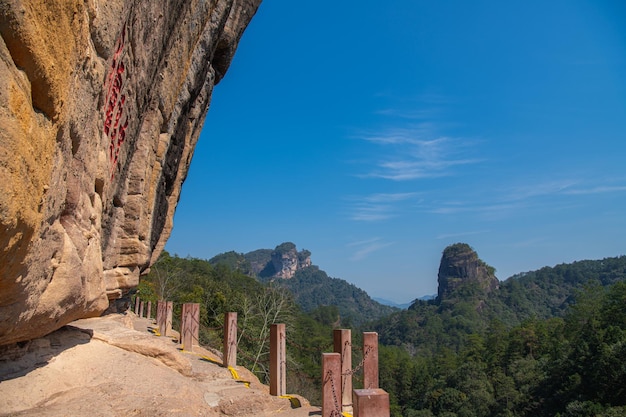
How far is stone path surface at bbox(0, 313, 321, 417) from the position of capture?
4.18 meters

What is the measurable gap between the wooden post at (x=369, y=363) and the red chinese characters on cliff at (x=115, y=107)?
4.40m

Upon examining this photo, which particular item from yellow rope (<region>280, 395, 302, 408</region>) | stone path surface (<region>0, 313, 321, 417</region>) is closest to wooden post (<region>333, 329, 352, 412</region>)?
stone path surface (<region>0, 313, 321, 417</region>)

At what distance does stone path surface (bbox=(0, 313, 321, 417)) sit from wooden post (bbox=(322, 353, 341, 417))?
977mm

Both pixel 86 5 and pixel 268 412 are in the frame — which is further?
pixel 268 412

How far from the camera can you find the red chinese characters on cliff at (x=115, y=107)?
4652 millimetres

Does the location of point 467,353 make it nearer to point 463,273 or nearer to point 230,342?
point 230,342

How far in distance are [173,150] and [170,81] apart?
5.93 feet

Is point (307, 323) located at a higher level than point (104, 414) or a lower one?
lower

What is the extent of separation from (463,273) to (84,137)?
134206mm

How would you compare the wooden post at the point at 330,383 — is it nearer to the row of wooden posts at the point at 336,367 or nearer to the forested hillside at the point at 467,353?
the row of wooden posts at the point at 336,367

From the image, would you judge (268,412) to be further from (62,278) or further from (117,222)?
(62,278)

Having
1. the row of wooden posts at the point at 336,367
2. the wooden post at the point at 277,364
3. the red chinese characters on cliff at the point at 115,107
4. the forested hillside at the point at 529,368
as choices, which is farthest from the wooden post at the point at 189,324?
the forested hillside at the point at 529,368

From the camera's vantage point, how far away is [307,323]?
67.5m

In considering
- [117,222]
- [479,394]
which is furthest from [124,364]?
[479,394]
